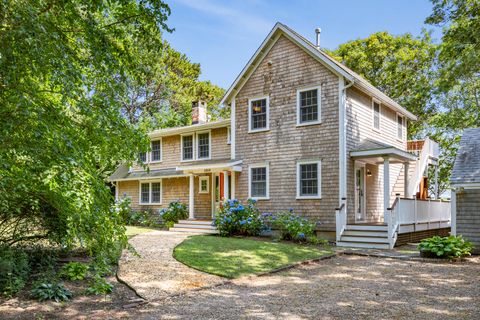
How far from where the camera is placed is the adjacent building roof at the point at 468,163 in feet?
40.1

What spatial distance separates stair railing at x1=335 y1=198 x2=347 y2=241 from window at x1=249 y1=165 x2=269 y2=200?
324 cm

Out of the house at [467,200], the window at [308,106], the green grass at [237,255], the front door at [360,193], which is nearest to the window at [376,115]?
the front door at [360,193]

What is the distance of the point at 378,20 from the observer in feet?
94.2

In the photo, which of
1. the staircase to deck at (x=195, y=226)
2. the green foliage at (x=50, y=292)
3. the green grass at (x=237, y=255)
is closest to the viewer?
the green foliage at (x=50, y=292)

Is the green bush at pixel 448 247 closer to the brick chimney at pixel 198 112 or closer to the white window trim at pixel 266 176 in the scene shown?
the white window trim at pixel 266 176

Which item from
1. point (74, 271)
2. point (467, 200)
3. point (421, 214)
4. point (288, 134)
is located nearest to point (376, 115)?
point (288, 134)

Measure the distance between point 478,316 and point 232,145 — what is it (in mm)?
12792

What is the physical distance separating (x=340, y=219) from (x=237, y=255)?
5.04 m

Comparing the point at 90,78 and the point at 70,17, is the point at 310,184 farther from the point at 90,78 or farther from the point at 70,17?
the point at 70,17

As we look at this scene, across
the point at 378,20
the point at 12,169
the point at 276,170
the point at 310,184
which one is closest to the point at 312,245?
the point at 310,184

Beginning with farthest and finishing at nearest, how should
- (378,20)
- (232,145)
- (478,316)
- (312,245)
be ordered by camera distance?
(378,20), (232,145), (312,245), (478,316)

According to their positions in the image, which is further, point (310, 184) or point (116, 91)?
point (310, 184)

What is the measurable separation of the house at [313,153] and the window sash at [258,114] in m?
0.04

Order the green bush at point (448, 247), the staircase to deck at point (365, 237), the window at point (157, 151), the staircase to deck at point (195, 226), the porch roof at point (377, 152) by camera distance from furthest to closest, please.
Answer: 1. the window at point (157, 151)
2. the staircase to deck at point (195, 226)
3. the porch roof at point (377, 152)
4. the staircase to deck at point (365, 237)
5. the green bush at point (448, 247)
